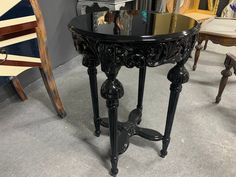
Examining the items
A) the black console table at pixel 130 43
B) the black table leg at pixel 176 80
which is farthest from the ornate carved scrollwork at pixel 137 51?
the black table leg at pixel 176 80

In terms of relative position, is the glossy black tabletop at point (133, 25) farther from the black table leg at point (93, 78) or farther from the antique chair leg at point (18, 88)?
the antique chair leg at point (18, 88)

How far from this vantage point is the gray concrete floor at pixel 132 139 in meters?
1.15

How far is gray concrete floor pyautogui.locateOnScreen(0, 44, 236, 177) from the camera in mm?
1146

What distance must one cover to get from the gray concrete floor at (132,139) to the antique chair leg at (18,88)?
5 centimetres

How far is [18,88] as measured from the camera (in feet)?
5.45

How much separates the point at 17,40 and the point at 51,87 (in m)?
0.40

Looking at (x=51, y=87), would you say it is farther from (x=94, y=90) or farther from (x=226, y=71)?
(x=226, y=71)

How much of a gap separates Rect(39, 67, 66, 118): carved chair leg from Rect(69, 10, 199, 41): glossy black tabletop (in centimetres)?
55

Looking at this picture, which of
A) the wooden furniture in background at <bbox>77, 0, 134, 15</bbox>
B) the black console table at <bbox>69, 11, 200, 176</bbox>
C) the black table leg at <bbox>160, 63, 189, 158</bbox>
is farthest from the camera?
the wooden furniture in background at <bbox>77, 0, 134, 15</bbox>

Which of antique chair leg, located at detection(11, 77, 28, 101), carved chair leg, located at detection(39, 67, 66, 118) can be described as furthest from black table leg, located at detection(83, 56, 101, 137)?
antique chair leg, located at detection(11, 77, 28, 101)

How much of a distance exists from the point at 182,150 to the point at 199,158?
0.10 m

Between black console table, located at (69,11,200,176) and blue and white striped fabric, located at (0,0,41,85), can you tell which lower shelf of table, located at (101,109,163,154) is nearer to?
black console table, located at (69,11,200,176)

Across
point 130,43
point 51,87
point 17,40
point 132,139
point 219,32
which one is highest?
point 130,43

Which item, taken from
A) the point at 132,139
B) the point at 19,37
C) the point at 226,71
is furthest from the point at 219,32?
the point at 19,37
